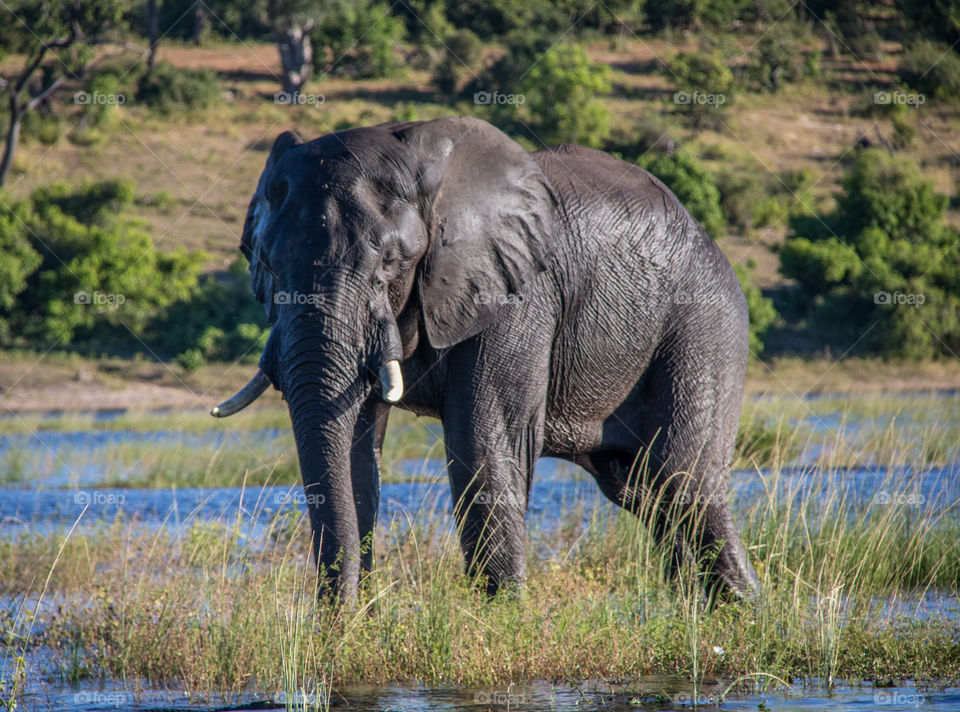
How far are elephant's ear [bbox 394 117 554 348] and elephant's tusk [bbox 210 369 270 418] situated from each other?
0.96 metres

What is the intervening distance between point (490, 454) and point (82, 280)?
82.9 ft

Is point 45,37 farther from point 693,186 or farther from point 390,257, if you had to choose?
point 390,257

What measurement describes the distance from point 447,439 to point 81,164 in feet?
130

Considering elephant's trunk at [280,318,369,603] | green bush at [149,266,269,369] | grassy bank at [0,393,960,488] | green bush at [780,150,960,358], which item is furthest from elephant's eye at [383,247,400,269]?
green bush at [780,150,960,358]

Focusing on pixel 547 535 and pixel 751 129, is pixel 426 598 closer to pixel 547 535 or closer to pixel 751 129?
pixel 547 535

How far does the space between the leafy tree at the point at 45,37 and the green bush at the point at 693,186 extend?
18.4m

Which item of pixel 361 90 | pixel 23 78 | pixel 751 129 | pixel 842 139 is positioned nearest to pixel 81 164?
pixel 23 78

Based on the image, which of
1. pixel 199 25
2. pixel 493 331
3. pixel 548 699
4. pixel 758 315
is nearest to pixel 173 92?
pixel 199 25

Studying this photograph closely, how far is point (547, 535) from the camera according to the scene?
9.82 meters

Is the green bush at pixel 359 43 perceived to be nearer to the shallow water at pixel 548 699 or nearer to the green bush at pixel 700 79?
the green bush at pixel 700 79

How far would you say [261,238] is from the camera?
6016 mm

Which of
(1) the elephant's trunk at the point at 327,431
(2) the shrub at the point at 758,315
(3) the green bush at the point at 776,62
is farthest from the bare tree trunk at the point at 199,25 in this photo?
(1) the elephant's trunk at the point at 327,431

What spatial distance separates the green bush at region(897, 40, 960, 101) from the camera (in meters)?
58.1

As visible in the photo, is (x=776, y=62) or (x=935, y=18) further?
(x=935, y=18)
